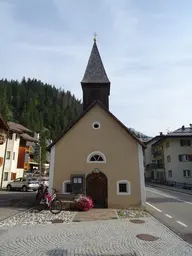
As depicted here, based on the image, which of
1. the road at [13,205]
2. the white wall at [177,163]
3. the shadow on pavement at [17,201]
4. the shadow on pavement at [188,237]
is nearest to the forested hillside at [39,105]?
the white wall at [177,163]

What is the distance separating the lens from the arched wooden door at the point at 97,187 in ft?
47.0

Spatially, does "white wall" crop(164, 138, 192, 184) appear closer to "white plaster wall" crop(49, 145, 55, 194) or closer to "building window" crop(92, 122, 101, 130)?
"building window" crop(92, 122, 101, 130)

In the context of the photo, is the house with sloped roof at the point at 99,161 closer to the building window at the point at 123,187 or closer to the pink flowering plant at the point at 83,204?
the building window at the point at 123,187

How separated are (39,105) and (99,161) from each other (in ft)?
397

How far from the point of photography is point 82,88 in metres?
17.5

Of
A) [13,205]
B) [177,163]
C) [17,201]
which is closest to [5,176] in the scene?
[17,201]

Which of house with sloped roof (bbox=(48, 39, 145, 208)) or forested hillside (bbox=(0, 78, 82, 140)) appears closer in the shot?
house with sloped roof (bbox=(48, 39, 145, 208))

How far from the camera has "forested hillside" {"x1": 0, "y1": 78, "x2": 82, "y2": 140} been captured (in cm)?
10017

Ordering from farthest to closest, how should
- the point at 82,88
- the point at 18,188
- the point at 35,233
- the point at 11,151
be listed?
the point at 11,151, the point at 18,188, the point at 82,88, the point at 35,233

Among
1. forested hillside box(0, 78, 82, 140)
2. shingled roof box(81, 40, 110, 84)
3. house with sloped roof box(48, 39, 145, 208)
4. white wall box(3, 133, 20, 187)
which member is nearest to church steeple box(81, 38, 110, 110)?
shingled roof box(81, 40, 110, 84)

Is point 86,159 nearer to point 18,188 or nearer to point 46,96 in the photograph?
point 18,188

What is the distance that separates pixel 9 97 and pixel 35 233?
131102 millimetres

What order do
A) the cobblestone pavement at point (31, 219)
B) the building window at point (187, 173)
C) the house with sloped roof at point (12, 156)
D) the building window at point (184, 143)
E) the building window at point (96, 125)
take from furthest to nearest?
the building window at point (184, 143) → the building window at point (187, 173) → the house with sloped roof at point (12, 156) → the building window at point (96, 125) → the cobblestone pavement at point (31, 219)

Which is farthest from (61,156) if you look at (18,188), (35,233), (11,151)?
(11,151)
